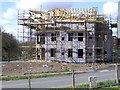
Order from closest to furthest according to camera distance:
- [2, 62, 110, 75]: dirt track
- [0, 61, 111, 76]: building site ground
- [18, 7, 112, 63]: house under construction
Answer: [0, 61, 111, 76]: building site ground, [2, 62, 110, 75]: dirt track, [18, 7, 112, 63]: house under construction

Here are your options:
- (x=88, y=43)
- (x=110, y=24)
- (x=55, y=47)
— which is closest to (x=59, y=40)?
(x=55, y=47)

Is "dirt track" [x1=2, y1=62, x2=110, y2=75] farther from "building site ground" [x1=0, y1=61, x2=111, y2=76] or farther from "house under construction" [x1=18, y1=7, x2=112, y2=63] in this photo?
"house under construction" [x1=18, y1=7, x2=112, y2=63]

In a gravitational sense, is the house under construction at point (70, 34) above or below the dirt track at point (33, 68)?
above

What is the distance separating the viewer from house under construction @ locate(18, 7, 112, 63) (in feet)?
135

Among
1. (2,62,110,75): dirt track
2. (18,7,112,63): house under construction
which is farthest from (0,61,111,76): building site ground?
(18,7,112,63): house under construction

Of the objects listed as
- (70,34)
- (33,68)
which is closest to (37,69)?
(33,68)

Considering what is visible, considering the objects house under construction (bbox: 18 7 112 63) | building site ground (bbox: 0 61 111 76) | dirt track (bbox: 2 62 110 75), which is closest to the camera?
building site ground (bbox: 0 61 111 76)

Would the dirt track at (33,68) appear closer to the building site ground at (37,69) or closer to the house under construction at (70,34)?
the building site ground at (37,69)

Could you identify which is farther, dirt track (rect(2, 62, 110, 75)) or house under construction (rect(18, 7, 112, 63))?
house under construction (rect(18, 7, 112, 63))

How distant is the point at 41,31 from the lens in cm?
4350

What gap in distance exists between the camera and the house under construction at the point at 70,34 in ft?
135

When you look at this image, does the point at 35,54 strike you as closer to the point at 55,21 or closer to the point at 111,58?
the point at 55,21

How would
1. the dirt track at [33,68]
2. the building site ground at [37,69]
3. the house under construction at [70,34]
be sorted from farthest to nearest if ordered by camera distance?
the house under construction at [70,34]
the dirt track at [33,68]
the building site ground at [37,69]

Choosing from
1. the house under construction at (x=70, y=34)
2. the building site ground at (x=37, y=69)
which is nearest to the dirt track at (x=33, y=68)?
the building site ground at (x=37, y=69)
